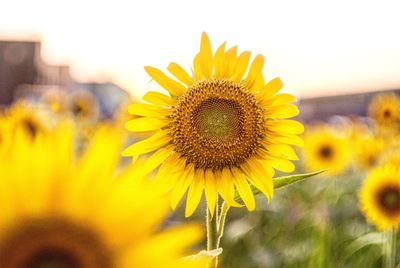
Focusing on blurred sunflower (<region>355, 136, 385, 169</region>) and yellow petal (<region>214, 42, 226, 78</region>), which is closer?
yellow petal (<region>214, 42, 226, 78</region>)

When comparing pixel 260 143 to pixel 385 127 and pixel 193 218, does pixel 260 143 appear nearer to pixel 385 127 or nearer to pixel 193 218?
pixel 193 218

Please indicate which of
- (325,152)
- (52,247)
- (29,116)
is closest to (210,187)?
(52,247)

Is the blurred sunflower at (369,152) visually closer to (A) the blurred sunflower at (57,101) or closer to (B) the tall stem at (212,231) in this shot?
(A) the blurred sunflower at (57,101)

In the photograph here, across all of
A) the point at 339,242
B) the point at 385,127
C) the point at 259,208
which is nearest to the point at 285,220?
the point at 259,208

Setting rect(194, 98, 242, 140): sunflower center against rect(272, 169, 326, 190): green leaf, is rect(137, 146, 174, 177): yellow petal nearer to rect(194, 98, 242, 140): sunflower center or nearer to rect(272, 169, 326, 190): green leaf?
rect(194, 98, 242, 140): sunflower center

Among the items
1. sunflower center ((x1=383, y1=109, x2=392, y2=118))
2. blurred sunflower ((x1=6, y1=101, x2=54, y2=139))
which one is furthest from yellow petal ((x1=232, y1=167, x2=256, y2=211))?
sunflower center ((x1=383, y1=109, x2=392, y2=118))

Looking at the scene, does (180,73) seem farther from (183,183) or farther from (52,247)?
(52,247)
